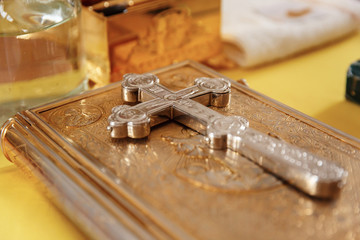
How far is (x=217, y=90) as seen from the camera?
0.93m

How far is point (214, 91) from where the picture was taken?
3.04 ft

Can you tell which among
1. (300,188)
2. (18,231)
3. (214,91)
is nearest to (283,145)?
(300,188)

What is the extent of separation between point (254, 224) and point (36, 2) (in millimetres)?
714

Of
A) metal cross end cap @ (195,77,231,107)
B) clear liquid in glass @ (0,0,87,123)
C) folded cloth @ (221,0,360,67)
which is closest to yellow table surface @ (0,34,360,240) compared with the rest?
folded cloth @ (221,0,360,67)

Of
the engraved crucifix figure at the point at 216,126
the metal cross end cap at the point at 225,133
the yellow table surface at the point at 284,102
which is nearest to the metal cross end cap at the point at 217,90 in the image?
the engraved crucifix figure at the point at 216,126

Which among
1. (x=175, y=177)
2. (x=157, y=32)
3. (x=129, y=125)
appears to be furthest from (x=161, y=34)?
(x=175, y=177)

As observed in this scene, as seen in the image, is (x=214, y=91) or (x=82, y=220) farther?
(x=214, y=91)

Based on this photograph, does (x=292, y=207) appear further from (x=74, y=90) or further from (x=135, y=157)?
(x=74, y=90)

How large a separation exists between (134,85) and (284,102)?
42cm

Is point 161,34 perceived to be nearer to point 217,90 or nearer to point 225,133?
point 217,90

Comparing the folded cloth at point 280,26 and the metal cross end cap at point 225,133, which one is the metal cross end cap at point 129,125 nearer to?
the metal cross end cap at point 225,133

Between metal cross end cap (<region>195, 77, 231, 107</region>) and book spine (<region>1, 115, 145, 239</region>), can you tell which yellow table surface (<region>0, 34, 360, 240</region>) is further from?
metal cross end cap (<region>195, 77, 231, 107</region>)

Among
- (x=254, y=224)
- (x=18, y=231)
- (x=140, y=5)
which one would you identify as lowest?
(x=18, y=231)

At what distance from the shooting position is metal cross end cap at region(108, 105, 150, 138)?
0.81m
